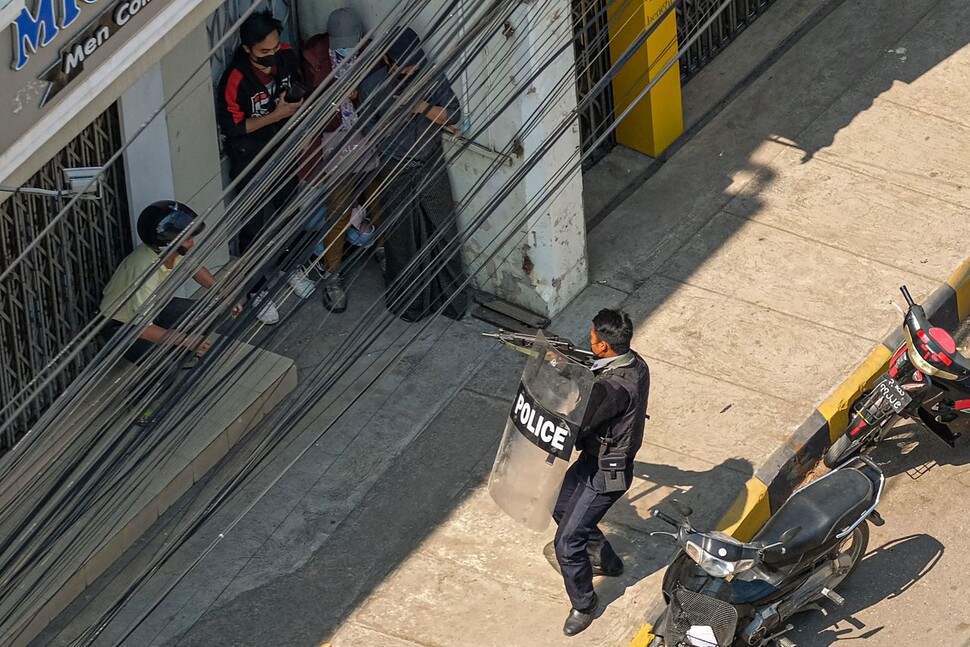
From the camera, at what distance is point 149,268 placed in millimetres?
10875

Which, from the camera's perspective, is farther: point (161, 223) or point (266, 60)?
point (266, 60)

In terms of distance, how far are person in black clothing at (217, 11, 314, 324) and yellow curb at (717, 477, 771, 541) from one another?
2.87 metres

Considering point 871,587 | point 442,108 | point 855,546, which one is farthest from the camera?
point 442,108

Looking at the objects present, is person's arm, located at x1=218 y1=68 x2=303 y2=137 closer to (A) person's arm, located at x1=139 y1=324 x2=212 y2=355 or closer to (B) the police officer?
(A) person's arm, located at x1=139 y1=324 x2=212 y2=355

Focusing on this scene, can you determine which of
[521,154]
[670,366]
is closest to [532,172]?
[521,154]

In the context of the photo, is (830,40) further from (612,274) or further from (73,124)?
(73,124)

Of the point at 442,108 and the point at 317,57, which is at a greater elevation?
the point at 317,57

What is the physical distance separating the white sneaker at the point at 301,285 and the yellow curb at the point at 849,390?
3156 millimetres

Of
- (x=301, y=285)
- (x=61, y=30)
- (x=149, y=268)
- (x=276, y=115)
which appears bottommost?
(x=301, y=285)

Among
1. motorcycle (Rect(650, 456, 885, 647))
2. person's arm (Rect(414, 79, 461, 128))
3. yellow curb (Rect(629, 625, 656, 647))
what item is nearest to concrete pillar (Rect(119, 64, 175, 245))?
person's arm (Rect(414, 79, 461, 128))

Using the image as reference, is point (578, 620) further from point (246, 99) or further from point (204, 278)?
point (246, 99)

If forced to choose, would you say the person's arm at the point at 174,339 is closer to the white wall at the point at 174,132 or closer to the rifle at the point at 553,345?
the white wall at the point at 174,132

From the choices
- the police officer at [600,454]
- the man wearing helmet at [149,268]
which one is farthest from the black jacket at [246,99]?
the police officer at [600,454]

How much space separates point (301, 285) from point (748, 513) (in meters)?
3.26
